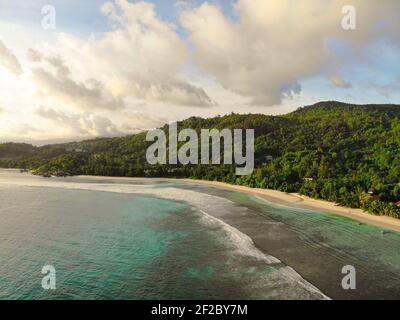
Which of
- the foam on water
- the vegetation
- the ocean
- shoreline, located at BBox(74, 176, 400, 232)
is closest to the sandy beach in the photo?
shoreline, located at BBox(74, 176, 400, 232)

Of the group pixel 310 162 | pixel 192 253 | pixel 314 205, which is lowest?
pixel 192 253

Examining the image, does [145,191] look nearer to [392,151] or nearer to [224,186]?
[224,186]

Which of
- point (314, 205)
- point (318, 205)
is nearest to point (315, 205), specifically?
point (314, 205)

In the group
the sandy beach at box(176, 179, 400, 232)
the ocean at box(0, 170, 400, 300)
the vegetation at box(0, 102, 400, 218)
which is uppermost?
the vegetation at box(0, 102, 400, 218)

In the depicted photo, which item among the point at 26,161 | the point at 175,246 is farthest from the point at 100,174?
the point at 175,246

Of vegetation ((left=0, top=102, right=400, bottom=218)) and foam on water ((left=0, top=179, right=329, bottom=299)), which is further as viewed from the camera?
vegetation ((left=0, top=102, right=400, bottom=218))

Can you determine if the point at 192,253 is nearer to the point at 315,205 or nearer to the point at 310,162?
the point at 315,205

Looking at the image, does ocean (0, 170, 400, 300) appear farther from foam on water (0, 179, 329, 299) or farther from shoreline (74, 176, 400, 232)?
shoreline (74, 176, 400, 232)
